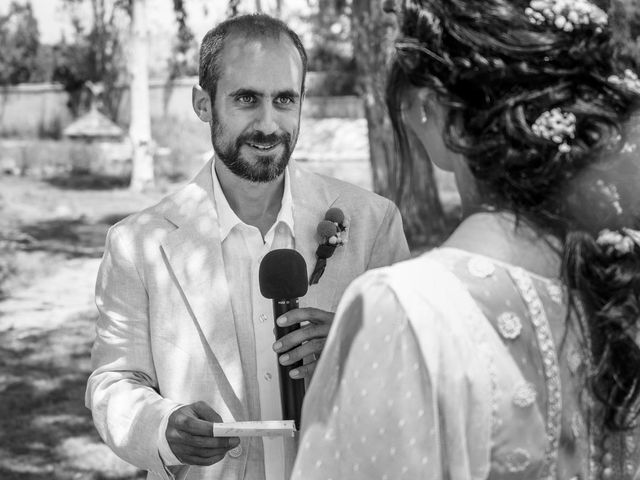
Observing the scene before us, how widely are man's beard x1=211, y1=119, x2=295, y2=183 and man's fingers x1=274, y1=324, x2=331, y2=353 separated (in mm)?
732

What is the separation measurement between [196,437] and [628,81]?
1407mm

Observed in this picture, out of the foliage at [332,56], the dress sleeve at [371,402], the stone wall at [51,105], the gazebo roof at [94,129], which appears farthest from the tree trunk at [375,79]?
the foliage at [332,56]

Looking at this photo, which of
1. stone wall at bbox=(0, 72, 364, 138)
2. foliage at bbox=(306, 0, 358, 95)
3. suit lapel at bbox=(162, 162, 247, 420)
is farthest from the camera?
foliage at bbox=(306, 0, 358, 95)

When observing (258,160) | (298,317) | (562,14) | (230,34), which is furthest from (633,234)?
(230,34)

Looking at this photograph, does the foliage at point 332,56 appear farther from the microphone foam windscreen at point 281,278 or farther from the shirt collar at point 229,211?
the microphone foam windscreen at point 281,278

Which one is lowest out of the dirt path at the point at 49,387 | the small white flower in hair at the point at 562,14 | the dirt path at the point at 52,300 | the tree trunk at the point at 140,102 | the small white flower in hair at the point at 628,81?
the dirt path at the point at 52,300

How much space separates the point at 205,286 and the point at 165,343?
0.21 metres

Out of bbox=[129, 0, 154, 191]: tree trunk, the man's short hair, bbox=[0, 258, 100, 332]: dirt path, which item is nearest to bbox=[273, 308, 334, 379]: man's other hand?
the man's short hair

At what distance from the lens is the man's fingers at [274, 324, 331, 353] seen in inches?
93.9

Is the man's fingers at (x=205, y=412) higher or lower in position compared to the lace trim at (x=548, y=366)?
lower

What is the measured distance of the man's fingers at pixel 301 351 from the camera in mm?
2389

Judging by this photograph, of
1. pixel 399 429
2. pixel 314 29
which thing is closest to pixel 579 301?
pixel 399 429

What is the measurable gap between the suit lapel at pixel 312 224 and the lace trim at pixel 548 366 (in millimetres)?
1320

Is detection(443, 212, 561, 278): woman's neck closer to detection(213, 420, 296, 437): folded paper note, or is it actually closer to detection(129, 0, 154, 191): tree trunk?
detection(213, 420, 296, 437): folded paper note
